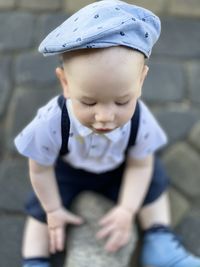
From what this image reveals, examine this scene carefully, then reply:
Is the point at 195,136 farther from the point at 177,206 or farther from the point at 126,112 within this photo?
the point at 126,112

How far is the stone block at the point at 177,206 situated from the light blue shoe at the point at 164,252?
67mm

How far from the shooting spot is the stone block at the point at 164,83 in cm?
203

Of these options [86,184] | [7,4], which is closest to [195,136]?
[86,184]

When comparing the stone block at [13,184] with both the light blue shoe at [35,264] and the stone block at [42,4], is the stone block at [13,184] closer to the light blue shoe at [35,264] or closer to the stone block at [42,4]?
the light blue shoe at [35,264]

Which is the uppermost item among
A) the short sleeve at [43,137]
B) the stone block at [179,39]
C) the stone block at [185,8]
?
the short sleeve at [43,137]

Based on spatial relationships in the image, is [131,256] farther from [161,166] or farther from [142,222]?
[161,166]

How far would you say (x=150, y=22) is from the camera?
118 cm

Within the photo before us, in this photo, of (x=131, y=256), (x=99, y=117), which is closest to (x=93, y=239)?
(x=131, y=256)

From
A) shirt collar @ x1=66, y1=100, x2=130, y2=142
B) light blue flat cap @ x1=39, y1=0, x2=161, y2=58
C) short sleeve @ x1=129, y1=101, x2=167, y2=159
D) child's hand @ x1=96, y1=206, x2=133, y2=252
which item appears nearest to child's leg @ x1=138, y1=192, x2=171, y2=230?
child's hand @ x1=96, y1=206, x2=133, y2=252

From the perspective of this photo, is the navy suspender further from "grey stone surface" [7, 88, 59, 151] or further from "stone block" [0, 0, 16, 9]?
"stone block" [0, 0, 16, 9]

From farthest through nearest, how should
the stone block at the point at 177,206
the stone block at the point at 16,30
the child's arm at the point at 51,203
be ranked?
the stone block at the point at 16,30
the stone block at the point at 177,206
the child's arm at the point at 51,203

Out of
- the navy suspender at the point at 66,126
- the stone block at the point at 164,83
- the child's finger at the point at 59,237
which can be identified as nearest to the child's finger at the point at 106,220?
the child's finger at the point at 59,237

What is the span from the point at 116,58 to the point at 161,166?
0.71m

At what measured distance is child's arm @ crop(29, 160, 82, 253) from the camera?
5.09 ft
